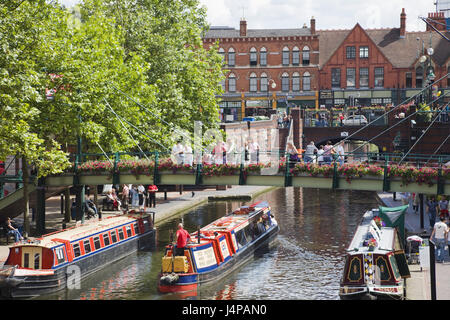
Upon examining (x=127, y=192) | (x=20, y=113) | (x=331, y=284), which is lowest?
(x=331, y=284)

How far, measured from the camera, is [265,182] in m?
34.1

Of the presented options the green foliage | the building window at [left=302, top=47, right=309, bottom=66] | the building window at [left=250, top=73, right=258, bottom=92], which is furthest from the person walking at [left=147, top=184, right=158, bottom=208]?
the building window at [left=302, top=47, right=309, bottom=66]

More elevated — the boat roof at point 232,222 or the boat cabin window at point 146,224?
the boat roof at point 232,222

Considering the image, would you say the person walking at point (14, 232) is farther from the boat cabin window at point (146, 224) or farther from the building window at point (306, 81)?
the building window at point (306, 81)

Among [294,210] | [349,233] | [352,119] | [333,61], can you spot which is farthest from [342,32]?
[349,233]

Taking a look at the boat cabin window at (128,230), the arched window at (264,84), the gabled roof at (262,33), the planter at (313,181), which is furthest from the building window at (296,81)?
the planter at (313,181)

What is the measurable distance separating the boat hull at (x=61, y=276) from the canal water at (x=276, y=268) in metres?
0.37

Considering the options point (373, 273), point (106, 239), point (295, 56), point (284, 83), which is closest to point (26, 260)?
point (106, 239)

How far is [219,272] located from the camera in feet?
99.0

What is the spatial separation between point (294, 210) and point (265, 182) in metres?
16.1

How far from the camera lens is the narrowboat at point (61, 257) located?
89.6 feet

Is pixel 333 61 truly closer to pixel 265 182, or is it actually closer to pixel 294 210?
pixel 294 210

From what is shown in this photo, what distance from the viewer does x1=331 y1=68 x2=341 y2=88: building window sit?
88625mm

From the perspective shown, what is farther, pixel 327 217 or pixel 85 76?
pixel 327 217
